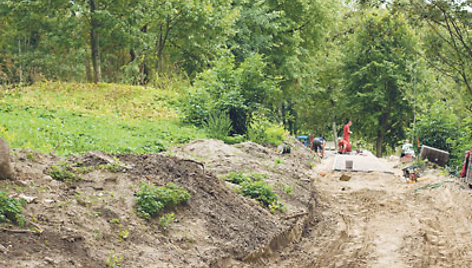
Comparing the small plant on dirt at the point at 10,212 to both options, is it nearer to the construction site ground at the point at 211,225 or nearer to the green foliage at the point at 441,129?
the construction site ground at the point at 211,225

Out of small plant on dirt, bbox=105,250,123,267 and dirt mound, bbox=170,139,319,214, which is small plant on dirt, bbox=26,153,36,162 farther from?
dirt mound, bbox=170,139,319,214

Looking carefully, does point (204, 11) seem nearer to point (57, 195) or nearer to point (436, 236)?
point (436, 236)

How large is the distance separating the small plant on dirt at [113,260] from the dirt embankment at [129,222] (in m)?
0.01

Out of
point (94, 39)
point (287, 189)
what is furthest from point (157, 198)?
point (94, 39)

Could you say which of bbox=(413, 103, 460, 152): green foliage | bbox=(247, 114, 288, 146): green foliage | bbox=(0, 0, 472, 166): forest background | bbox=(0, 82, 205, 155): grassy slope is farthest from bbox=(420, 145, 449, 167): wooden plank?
Result: bbox=(0, 82, 205, 155): grassy slope

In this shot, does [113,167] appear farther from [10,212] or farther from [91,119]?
[91,119]

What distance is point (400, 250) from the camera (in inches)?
274

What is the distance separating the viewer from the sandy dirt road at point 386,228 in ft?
21.4

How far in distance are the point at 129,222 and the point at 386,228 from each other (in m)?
4.80

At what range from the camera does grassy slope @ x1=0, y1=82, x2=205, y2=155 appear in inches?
371

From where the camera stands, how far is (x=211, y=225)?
20.3ft

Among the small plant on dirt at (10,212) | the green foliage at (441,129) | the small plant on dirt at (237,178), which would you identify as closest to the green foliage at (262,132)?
the green foliage at (441,129)

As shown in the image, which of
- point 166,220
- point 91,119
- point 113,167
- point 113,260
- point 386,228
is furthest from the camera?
point 91,119

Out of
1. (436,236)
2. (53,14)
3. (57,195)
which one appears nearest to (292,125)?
(53,14)
